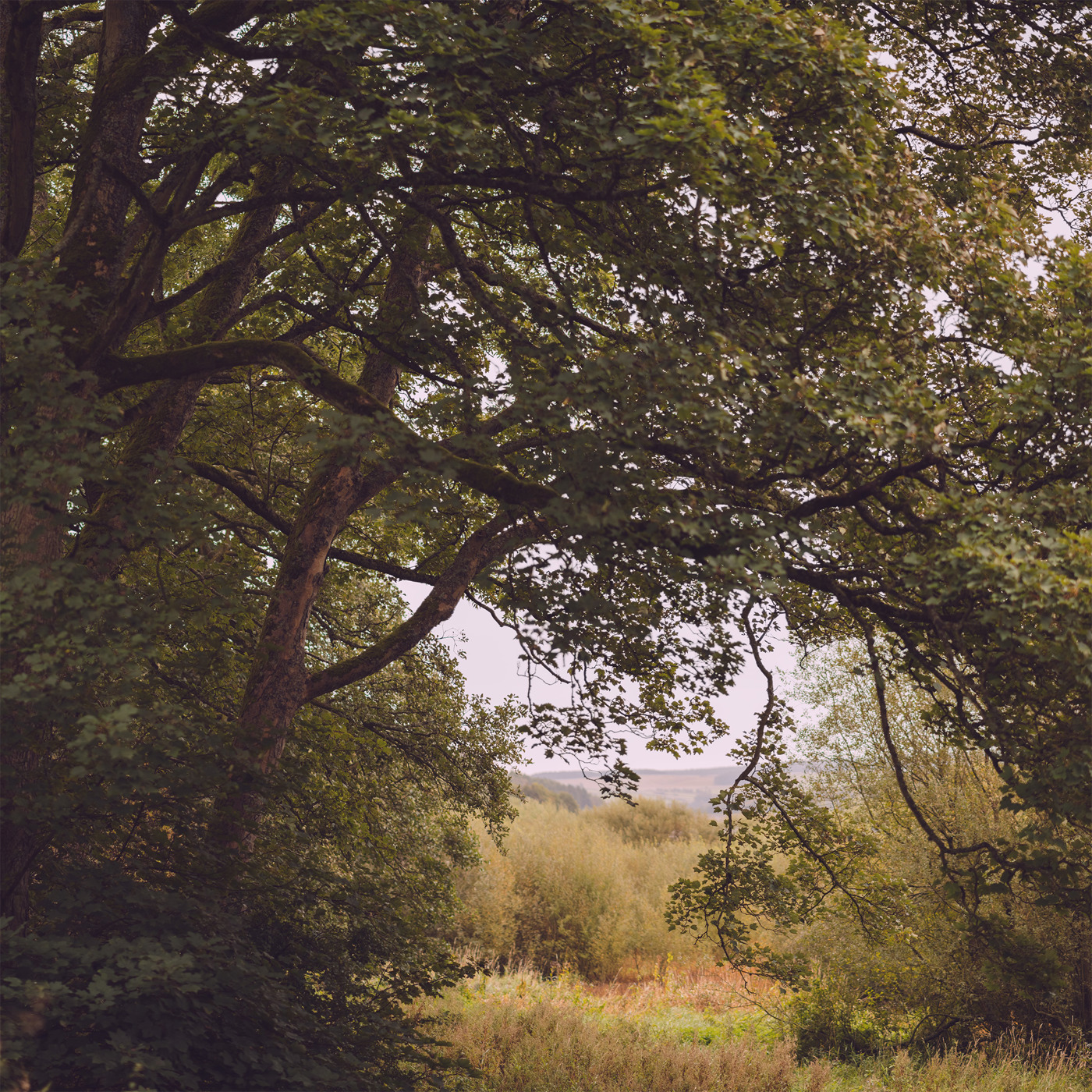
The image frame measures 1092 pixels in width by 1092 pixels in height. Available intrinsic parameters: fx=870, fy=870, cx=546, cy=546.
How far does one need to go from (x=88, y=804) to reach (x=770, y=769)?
5.36 meters

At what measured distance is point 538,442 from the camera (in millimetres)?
5566

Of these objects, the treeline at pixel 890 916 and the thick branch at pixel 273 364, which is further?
the treeline at pixel 890 916

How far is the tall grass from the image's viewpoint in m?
25.9

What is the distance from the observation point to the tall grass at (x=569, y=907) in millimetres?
25859

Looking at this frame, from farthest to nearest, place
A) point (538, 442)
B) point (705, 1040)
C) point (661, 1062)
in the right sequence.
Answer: point (705, 1040) < point (661, 1062) < point (538, 442)

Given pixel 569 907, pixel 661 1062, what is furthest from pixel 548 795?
pixel 661 1062

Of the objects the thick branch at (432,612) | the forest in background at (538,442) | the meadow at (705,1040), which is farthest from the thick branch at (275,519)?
the meadow at (705,1040)

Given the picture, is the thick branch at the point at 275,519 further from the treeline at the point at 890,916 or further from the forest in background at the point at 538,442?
the treeline at the point at 890,916

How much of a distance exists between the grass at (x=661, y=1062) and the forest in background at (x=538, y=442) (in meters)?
5.08

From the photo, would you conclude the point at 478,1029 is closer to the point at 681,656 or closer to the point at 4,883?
the point at 681,656

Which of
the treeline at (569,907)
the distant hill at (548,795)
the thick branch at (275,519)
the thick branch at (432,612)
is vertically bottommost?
the treeline at (569,907)

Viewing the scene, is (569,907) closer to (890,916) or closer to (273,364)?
(890,916)

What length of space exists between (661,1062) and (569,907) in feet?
51.7

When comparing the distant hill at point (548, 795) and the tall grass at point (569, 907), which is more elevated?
the distant hill at point (548, 795)
